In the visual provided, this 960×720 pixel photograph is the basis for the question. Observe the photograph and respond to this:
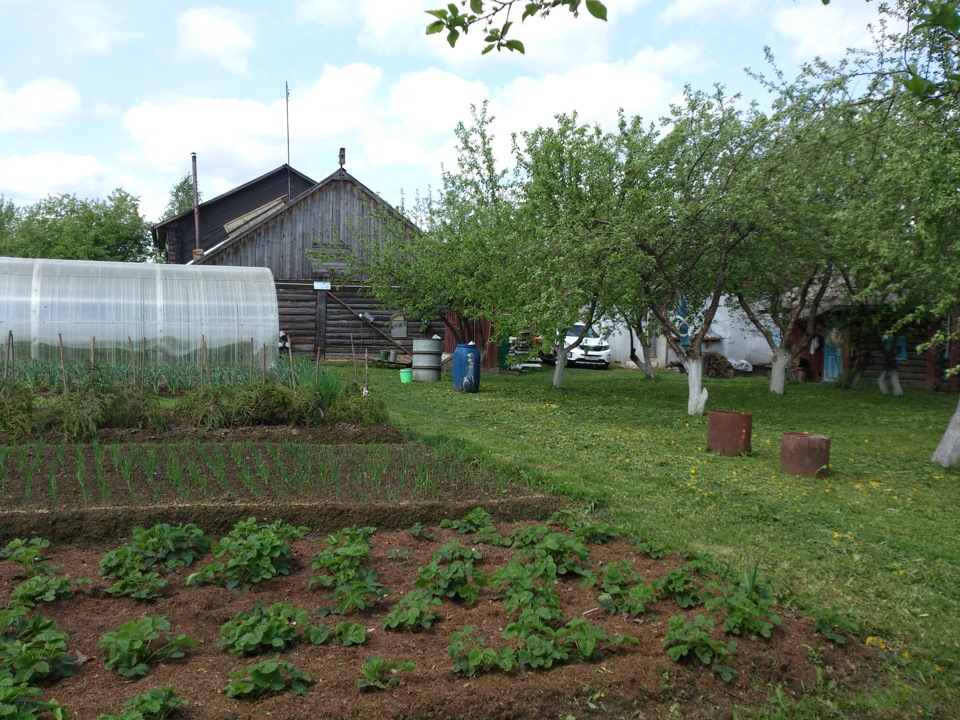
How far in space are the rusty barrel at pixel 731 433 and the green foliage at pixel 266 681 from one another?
7.34m

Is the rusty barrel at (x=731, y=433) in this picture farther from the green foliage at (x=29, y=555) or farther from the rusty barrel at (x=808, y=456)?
the green foliage at (x=29, y=555)

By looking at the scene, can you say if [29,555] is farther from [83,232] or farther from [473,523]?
[83,232]

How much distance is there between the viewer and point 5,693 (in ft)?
9.63

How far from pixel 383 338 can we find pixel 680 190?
14.4 meters

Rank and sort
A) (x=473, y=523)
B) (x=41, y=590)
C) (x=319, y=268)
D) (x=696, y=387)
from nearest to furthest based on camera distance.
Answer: (x=41, y=590)
(x=473, y=523)
(x=696, y=387)
(x=319, y=268)

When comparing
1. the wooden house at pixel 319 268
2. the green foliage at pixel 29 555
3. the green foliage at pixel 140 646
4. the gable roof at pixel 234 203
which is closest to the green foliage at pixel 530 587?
the green foliage at pixel 140 646

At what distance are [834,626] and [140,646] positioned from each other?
3348 millimetres

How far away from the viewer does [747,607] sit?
407 centimetres

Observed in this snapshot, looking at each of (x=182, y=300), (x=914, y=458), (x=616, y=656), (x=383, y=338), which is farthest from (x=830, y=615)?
(x=383, y=338)

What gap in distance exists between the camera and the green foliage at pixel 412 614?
4034mm

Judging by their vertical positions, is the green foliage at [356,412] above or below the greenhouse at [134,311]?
below

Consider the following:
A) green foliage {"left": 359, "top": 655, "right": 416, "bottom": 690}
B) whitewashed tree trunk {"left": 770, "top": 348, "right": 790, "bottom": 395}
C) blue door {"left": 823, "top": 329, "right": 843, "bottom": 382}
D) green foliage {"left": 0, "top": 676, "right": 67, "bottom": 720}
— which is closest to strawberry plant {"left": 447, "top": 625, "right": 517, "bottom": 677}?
green foliage {"left": 359, "top": 655, "right": 416, "bottom": 690}

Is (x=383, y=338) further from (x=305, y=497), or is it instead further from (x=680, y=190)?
(x=305, y=497)

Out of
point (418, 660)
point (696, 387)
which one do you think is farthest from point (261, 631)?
point (696, 387)
